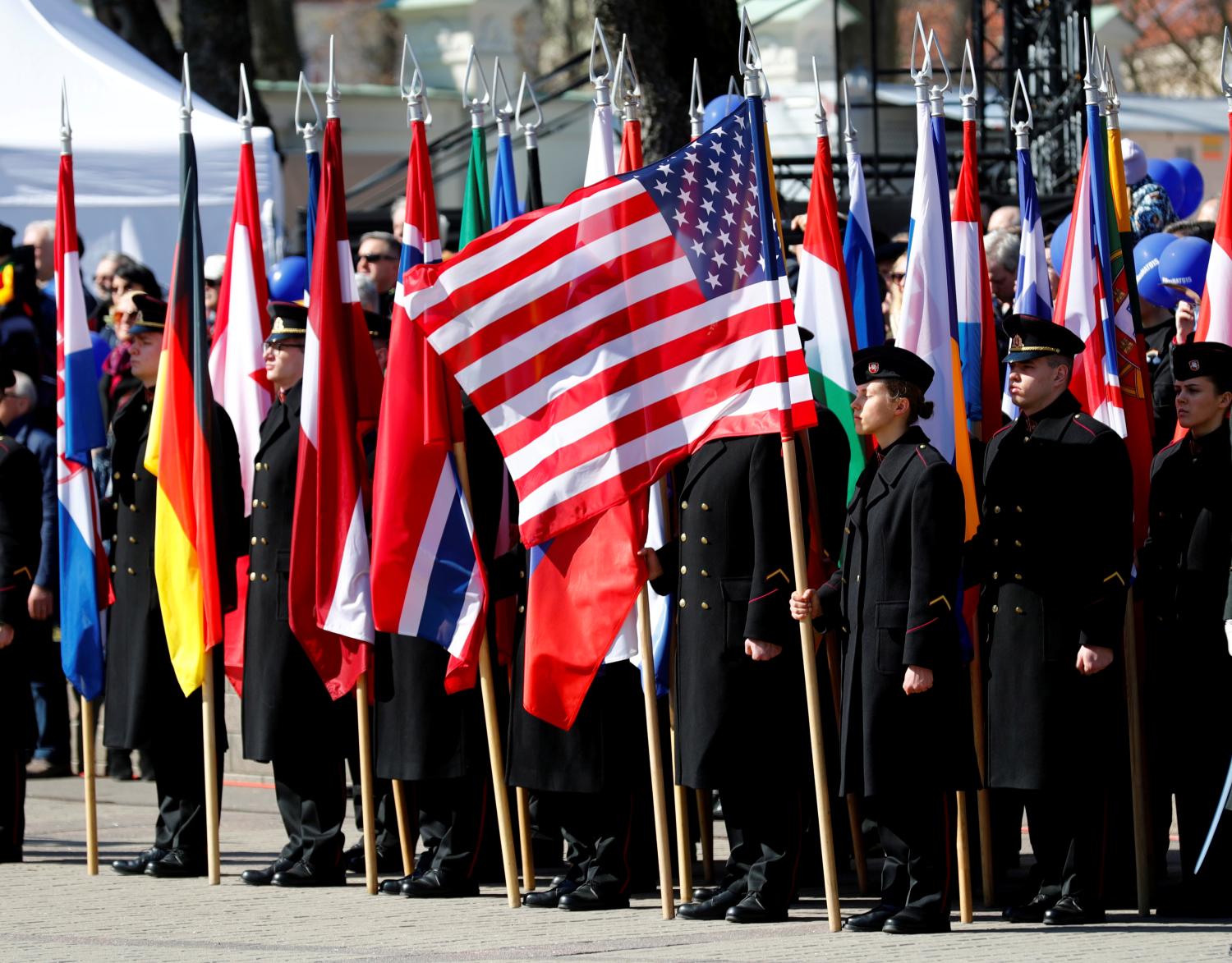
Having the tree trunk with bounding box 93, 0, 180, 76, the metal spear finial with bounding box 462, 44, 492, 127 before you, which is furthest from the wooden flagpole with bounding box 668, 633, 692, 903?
the tree trunk with bounding box 93, 0, 180, 76

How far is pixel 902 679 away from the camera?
7086 millimetres

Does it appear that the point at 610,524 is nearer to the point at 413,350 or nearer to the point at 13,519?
the point at 413,350

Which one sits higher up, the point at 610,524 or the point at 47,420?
the point at 47,420

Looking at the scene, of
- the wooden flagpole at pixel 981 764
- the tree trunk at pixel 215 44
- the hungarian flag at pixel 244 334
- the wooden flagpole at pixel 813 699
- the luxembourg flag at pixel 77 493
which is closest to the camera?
the wooden flagpole at pixel 813 699

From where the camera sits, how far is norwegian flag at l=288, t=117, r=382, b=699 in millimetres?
8219

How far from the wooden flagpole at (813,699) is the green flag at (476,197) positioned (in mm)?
2166

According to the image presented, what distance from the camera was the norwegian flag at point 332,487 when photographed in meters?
8.22

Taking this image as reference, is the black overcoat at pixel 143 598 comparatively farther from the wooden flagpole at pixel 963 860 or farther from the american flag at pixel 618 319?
the wooden flagpole at pixel 963 860

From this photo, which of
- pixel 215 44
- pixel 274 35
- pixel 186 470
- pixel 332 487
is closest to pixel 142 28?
pixel 215 44

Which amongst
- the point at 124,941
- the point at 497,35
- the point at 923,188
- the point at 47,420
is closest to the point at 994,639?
the point at 923,188

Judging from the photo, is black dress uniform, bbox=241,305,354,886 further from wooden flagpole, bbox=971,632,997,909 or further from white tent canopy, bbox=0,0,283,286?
white tent canopy, bbox=0,0,283,286

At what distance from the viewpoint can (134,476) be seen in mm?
8898

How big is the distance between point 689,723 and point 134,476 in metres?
2.81

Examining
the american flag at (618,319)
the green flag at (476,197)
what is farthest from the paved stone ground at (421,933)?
the green flag at (476,197)
